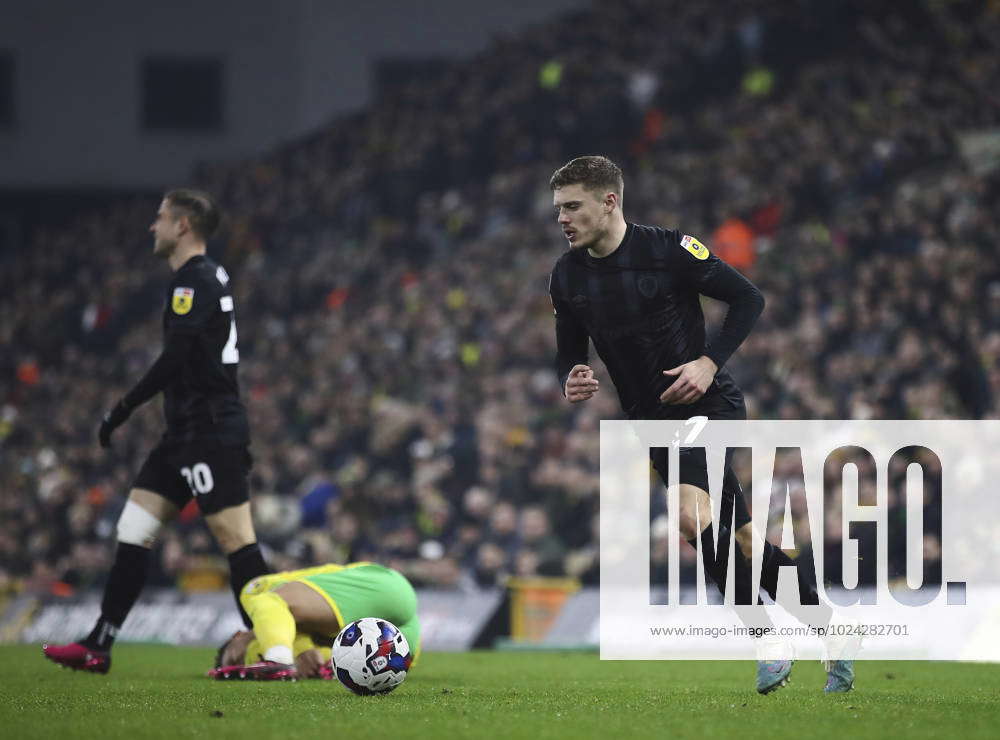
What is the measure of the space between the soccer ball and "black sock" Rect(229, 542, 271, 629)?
1.41 m

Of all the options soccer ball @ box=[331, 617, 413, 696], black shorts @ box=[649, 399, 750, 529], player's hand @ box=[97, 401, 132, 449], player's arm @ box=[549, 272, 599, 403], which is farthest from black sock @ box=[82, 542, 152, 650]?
black shorts @ box=[649, 399, 750, 529]

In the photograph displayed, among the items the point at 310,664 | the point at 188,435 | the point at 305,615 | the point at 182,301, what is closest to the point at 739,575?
the point at 305,615

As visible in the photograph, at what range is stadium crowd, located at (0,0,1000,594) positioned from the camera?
1541 centimetres

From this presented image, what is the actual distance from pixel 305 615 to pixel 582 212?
270 centimetres

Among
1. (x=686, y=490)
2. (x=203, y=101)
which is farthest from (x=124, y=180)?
(x=686, y=490)

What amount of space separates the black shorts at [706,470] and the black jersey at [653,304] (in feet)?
0.10

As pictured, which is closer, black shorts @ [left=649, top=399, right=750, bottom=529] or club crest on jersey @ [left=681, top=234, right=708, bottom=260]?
black shorts @ [left=649, top=399, right=750, bottom=529]

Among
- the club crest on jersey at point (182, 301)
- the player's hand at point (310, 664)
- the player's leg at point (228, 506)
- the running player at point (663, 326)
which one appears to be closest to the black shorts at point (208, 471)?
Answer: the player's leg at point (228, 506)

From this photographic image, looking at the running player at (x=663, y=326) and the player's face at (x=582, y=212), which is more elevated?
the player's face at (x=582, y=212)

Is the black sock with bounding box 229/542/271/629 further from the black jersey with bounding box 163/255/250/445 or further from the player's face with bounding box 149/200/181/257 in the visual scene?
the player's face with bounding box 149/200/181/257

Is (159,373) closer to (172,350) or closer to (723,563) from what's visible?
(172,350)

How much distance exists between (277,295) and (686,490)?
18.1 m

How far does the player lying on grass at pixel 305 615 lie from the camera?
7566 mm

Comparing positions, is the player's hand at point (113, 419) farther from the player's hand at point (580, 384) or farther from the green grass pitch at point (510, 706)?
the player's hand at point (580, 384)
